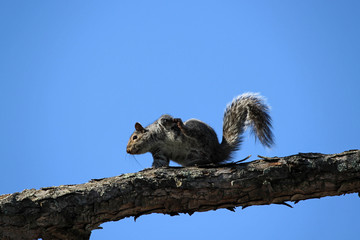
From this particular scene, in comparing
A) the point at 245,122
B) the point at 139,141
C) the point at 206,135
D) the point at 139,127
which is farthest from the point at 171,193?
the point at 139,127

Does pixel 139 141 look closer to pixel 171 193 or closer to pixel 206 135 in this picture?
pixel 206 135

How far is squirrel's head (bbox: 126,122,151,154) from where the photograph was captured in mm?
7074

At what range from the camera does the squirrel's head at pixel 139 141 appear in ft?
23.2

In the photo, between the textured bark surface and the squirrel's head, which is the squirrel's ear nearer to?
the squirrel's head

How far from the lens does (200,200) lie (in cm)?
409

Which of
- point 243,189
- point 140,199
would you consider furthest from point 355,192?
point 140,199

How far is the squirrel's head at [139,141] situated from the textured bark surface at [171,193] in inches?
112

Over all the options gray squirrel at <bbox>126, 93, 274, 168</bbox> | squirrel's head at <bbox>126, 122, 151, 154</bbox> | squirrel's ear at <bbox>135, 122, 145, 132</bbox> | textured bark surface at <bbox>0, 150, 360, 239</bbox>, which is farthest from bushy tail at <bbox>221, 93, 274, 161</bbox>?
textured bark surface at <bbox>0, 150, 360, 239</bbox>

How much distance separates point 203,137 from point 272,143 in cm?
112

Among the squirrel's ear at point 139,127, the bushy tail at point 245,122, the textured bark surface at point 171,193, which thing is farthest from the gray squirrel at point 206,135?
the textured bark surface at point 171,193

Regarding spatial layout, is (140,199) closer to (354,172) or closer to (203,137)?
Answer: (354,172)

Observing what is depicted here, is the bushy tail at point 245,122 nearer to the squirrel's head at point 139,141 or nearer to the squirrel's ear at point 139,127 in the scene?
the squirrel's head at point 139,141

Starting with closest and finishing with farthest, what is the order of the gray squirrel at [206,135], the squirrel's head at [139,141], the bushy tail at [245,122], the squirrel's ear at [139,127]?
the gray squirrel at [206,135] < the bushy tail at [245,122] < the squirrel's head at [139,141] < the squirrel's ear at [139,127]

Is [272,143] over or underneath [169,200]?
over
